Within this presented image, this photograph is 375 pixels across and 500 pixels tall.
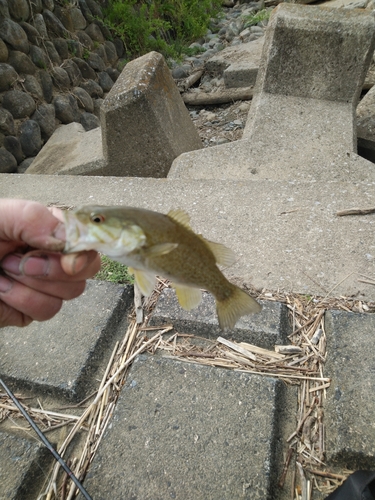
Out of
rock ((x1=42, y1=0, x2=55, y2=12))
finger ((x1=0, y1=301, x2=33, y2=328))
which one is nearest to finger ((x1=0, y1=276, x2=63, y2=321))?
finger ((x1=0, y1=301, x2=33, y2=328))

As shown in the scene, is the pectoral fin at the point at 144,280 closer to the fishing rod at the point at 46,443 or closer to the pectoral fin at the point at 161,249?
the pectoral fin at the point at 161,249

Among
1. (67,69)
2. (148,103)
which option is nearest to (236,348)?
(148,103)

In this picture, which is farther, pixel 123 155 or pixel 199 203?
pixel 123 155

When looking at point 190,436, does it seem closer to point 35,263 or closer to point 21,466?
point 21,466

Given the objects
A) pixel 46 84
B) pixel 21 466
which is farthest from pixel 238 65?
pixel 21 466

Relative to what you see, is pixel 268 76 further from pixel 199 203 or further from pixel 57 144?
pixel 57 144
